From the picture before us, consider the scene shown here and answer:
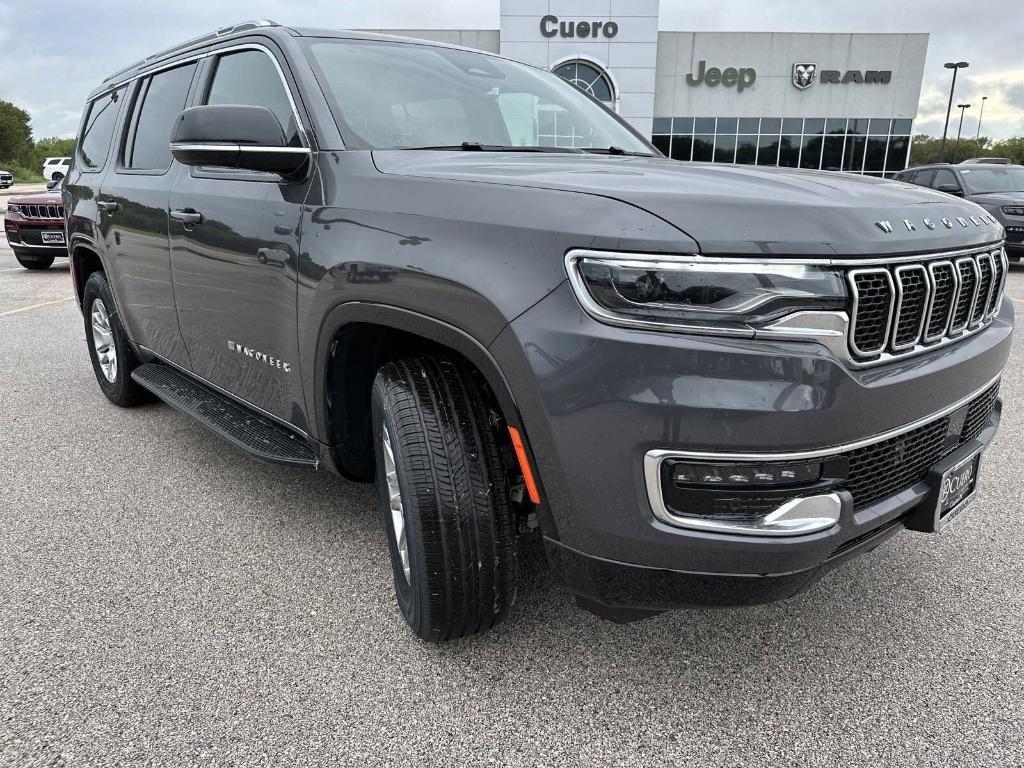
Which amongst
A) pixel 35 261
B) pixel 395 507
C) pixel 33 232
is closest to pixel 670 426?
pixel 395 507

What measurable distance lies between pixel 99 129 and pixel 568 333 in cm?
409

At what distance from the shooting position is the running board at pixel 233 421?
2707mm

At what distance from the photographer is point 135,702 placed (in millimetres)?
2029

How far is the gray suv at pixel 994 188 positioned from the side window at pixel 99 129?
1069 centimetres

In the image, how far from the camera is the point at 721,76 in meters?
34.0

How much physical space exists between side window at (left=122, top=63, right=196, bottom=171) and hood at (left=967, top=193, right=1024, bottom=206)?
1169 centimetres

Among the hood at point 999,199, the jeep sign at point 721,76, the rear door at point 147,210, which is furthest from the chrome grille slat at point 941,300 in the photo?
the jeep sign at point 721,76

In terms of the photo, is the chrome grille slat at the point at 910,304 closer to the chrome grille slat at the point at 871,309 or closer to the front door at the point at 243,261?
the chrome grille slat at the point at 871,309

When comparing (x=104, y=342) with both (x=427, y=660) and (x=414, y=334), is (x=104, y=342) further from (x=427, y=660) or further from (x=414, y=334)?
(x=427, y=660)

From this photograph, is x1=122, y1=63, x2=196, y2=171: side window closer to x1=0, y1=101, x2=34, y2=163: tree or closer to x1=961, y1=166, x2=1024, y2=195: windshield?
x1=961, y1=166, x2=1024, y2=195: windshield

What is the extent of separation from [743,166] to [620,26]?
108 feet

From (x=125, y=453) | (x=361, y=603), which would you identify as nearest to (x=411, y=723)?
(x=361, y=603)

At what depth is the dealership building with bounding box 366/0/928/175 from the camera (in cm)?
3319

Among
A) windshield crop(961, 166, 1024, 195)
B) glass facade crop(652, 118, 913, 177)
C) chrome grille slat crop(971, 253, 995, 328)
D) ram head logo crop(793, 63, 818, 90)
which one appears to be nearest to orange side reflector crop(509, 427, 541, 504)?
chrome grille slat crop(971, 253, 995, 328)
